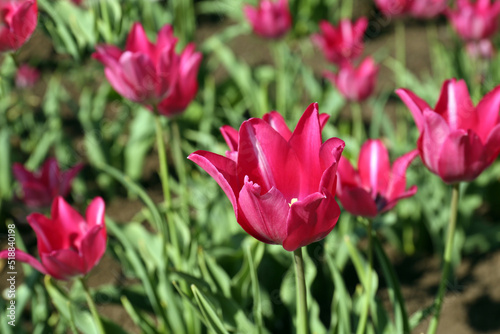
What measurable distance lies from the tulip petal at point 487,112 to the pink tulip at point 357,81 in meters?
1.03

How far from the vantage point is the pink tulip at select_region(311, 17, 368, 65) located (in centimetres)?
217

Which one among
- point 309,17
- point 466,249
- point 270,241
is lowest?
point 466,249

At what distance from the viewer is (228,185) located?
2.29ft

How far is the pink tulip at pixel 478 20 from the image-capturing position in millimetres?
2129

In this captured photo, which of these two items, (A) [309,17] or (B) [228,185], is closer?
(B) [228,185]

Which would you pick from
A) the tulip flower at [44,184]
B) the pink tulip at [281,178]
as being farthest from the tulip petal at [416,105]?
the tulip flower at [44,184]

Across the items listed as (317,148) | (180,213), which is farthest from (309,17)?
(317,148)

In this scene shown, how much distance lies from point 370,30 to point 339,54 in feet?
6.02

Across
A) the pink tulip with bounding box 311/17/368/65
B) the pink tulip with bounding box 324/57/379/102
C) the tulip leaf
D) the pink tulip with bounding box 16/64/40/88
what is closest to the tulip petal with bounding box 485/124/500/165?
the tulip leaf

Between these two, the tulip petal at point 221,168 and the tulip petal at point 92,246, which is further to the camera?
the tulip petal at point 92,246

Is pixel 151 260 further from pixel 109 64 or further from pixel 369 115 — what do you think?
pixel 369 115

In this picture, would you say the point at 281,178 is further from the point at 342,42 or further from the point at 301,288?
the point at 342,42

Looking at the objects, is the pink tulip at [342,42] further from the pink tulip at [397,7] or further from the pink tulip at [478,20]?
the pink tulip at [478,20]

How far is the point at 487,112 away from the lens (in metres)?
0.92
